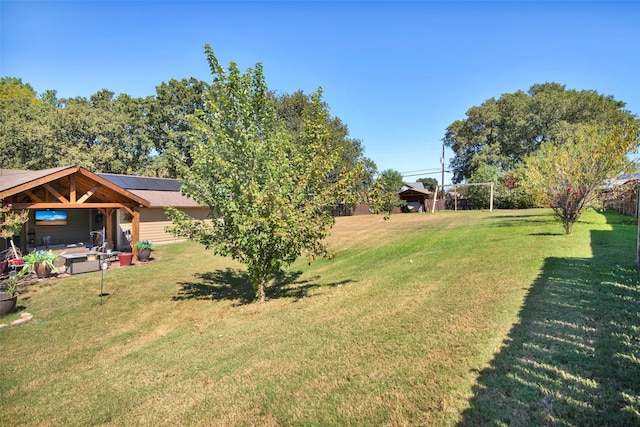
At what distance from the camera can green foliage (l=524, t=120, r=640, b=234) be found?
428 inches

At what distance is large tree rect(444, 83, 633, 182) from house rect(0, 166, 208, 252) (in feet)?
134

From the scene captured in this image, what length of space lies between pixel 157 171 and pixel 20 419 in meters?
35.3

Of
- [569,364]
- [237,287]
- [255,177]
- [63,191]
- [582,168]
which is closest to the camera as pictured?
[569,364]

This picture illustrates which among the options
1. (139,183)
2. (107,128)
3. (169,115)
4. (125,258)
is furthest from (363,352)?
(169,115)

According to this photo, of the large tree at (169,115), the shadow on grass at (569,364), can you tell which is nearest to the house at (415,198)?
the large tree at (169,115)

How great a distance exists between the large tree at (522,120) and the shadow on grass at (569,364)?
42144 mm

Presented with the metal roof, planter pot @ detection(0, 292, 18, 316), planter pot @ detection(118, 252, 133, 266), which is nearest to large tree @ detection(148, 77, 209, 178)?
the metal roof

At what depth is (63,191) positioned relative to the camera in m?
14.1

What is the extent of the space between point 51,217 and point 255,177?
13.8 metres

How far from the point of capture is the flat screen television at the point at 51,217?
49.5ft

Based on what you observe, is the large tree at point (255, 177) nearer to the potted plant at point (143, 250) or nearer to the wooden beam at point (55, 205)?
the wooden beam at point (55, 205)

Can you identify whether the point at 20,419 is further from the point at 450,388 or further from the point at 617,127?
the point at 617,127

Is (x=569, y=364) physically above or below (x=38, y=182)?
below

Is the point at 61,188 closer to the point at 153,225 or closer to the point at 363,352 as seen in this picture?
the point at 153,225
